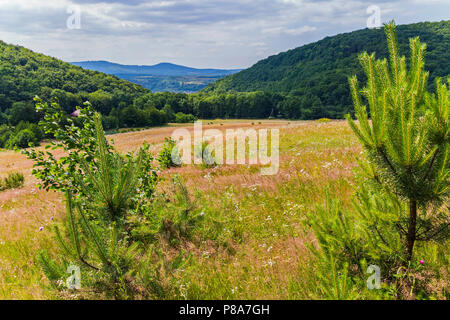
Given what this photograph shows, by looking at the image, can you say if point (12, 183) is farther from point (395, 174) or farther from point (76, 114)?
point (395, 174)

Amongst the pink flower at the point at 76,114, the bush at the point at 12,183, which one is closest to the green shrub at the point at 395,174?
the pink flower at the point at 76,114

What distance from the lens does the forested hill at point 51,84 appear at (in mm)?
132000

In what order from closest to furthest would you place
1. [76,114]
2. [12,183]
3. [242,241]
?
[242,241], [76,114], [12,183]

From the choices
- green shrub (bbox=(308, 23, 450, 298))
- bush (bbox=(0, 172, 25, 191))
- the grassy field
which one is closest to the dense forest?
bush (bbox=(0, 172, 25, 191))

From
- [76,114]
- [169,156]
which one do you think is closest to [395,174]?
[76,114]

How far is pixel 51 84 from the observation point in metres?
152

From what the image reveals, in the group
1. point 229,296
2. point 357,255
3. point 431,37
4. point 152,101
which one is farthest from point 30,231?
point 431,37

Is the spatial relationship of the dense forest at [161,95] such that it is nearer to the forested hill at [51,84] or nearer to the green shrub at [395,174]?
the forested hill at [51,84]

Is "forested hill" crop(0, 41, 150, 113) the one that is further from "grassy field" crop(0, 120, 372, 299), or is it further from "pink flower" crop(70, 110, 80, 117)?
"pink flower" crop(70, 110, 80, 117)

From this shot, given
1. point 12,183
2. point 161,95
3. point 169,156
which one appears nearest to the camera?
point 169,156

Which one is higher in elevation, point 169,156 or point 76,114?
point 76,114
